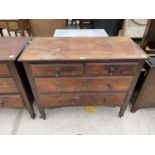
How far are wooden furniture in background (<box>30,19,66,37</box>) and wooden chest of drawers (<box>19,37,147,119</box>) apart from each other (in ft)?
4.17

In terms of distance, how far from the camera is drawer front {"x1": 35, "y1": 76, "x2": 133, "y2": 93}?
3.75ft

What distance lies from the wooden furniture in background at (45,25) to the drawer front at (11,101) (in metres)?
1.59

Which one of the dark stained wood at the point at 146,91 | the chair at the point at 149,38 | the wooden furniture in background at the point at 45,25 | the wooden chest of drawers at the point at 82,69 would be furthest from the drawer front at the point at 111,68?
the wooden furniture in background at the point at 45,25

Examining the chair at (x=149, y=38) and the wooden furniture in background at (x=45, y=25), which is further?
the wooden furniture in background at (x=45, y=25)

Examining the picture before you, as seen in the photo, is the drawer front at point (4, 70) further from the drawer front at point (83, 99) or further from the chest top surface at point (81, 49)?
the drawer front at point (83, 99)

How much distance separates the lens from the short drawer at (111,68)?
105 cm

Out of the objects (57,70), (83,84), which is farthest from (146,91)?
(57,70)

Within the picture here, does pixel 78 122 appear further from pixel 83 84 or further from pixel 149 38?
pixel 149 38

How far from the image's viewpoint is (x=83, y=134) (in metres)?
1.37

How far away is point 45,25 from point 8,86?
1.60 m

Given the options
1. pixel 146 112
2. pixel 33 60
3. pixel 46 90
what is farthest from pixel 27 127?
pixel 146 112

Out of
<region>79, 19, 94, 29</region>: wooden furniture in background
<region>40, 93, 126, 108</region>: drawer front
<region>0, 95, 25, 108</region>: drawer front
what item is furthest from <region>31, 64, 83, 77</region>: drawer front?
<region>79, 19, 94, 29</region>: wooden furniture in background

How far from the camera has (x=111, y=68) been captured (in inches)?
42.2
